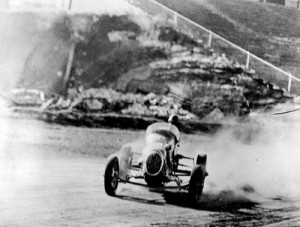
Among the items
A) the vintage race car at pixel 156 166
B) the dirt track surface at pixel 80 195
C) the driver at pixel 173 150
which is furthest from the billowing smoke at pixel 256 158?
the vintage race car at pixel 156 166

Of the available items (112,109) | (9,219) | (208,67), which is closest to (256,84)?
(208,67)

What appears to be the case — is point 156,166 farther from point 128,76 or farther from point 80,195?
point 128,76

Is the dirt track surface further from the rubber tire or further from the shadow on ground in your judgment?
the rubber tire

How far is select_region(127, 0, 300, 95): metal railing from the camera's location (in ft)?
23.6

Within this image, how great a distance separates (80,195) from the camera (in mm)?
5242

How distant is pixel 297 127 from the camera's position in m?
6.98

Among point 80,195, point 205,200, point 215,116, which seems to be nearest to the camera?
point 80,195

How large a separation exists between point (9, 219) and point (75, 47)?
2.77 metres

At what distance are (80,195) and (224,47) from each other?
3.92m

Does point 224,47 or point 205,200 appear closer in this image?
point 205,200

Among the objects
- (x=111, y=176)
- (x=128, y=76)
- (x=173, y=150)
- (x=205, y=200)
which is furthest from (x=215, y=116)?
(x=111, y=176)

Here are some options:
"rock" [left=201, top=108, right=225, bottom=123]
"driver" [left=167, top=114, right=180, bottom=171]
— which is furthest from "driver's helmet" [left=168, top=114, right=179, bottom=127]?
"rock" [left=201, top=108, right=225, bottom=123]

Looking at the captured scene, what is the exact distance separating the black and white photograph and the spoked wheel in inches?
0.7

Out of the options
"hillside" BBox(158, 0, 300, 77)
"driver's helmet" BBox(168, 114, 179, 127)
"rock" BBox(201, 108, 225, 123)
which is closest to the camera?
"driver's helmet" BBox(168, 114, 179, 127)
